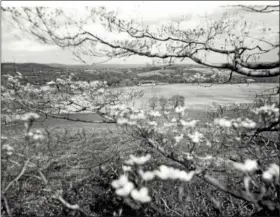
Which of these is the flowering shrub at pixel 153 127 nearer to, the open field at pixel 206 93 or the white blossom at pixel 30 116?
the white blossom at pixel 30 116

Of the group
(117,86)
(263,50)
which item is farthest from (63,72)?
(263,50)

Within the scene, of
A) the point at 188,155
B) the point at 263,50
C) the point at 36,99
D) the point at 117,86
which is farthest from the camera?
the point at 117,86

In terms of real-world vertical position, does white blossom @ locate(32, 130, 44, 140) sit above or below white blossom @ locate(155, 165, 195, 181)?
above

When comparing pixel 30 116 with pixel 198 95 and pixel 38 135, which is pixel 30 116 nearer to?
pixel 38 135

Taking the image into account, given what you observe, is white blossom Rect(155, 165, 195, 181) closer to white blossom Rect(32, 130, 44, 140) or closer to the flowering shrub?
the flowering shrub

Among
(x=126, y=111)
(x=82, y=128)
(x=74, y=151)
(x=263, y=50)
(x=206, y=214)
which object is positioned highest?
(x=263, y=50)

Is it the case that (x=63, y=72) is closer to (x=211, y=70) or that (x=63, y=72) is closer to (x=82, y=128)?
(x=82, y=128)

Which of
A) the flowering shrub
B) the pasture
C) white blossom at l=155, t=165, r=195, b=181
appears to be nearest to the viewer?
white blossom at l=155, t=165, r=195, b=181

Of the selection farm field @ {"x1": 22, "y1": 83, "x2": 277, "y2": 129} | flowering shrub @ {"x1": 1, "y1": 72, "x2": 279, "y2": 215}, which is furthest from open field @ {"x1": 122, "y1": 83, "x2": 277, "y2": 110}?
flowering shrub @ {"x1": 1, "y1": 72, "x2": 279, "y2": 215}

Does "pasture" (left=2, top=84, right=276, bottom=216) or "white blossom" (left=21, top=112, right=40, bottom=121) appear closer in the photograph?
"white blossom" (left=21, top=112, right=40, bottom=121)

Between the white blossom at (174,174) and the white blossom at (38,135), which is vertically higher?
the white blossom at (38,135)

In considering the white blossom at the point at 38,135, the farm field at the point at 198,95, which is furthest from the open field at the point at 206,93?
the white blossom at the point at 38,135
